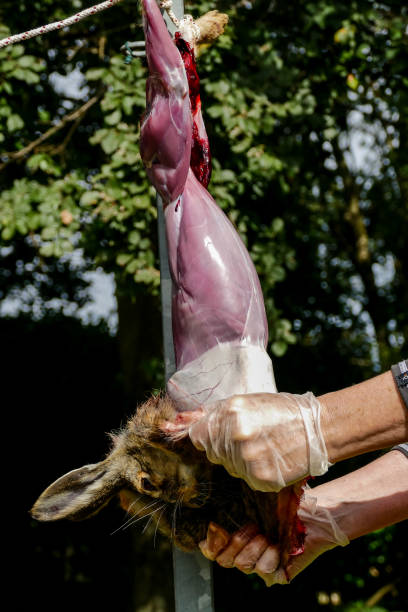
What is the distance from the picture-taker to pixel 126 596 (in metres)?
6.47

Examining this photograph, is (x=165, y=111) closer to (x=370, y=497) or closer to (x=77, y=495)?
(x=77, y=495)

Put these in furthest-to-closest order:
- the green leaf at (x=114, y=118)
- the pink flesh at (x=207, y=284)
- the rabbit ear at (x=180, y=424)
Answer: the green leaf at (x=114, y=118), the pink flesh at (x=207, y=284), the rabbit ear at (x=180, y=424)

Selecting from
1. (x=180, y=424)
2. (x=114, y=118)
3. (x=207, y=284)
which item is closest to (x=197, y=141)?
(x=207, y=284)

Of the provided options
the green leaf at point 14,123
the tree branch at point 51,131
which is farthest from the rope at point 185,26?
the tree branch at point 51,131

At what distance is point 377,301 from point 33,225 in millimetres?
4252

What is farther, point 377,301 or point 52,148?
point 377,301

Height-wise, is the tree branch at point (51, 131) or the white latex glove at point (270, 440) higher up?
the white latex glove at point (270, 440)

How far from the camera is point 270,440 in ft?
4.88

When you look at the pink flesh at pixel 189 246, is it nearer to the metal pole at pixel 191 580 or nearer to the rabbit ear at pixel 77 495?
the metal pole at pixel 191 580

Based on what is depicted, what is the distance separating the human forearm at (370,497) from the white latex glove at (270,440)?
593 mm

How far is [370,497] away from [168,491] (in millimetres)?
707

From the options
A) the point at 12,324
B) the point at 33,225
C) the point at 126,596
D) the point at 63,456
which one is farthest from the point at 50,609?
the point at 33,225

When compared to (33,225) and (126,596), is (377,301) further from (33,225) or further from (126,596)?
(33,225)

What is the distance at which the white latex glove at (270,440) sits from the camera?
148 centimetres
